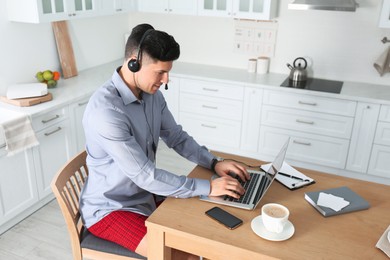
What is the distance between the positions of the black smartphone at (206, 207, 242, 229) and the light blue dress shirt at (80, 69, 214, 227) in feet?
0.37

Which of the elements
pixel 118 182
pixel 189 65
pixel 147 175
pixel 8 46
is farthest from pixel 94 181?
pixel 189 65

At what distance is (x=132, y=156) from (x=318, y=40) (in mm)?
2687

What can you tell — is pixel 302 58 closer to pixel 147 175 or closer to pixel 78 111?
pixel 78 111

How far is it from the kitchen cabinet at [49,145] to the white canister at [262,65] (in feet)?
6.17

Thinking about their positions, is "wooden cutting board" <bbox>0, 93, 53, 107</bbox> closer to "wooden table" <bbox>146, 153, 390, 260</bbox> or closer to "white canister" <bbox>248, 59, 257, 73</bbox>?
"wooden table" <bbox>146, 153, 390, 260</bbox>

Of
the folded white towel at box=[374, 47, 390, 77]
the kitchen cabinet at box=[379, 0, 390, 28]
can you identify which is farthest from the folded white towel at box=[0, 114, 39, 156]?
the folded white towel at box=[374, 47, 390, 77]

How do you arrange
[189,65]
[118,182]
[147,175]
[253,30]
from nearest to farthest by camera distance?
1. [147,175]
2. [118,182]
3. [253,30]
4. [189,65]

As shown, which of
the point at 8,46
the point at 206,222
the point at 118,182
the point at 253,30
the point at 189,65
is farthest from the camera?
the point at 189,65

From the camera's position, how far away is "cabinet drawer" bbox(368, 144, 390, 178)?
321 cm

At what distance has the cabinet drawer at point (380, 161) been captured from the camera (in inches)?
126

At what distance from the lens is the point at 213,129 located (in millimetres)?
3816

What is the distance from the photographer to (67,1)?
302 cm

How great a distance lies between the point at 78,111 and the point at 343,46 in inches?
95.5

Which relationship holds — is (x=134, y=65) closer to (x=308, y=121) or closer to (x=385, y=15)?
(x=308, y=121)
